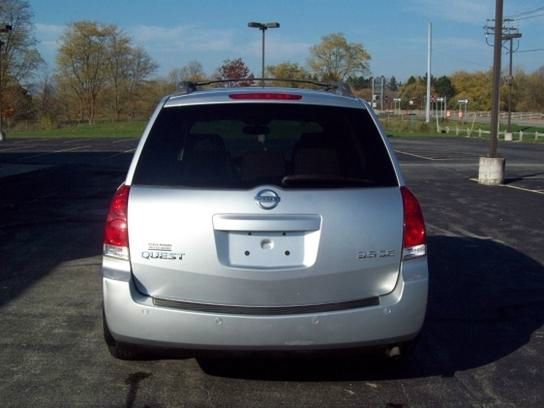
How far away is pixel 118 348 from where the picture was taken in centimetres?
462

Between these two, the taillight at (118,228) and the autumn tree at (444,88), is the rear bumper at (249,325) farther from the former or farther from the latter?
the autumn tree at (444,88)

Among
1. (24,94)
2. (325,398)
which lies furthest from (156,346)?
(24,94)

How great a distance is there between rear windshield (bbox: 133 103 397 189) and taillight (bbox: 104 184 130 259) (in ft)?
0.48

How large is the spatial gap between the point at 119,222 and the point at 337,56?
8397cm

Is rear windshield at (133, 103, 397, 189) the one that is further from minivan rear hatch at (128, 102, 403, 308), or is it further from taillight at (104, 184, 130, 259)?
taillight at (104, 184, 130, 259)

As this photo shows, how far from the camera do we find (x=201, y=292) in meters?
4.18

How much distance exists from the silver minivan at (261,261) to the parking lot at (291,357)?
0.96 ft

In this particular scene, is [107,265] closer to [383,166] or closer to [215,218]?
[215,218]

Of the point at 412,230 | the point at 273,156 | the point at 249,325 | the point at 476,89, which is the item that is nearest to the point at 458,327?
the point at 412,230

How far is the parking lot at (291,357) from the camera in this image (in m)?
4.54

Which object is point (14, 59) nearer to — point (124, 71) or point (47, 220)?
point (124, 71)

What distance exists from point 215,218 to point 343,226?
71 centimetres

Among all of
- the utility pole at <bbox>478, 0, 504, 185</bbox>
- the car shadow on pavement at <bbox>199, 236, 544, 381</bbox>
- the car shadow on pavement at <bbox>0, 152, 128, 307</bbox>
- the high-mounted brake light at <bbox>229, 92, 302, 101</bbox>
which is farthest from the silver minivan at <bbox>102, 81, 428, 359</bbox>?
the utility pole at <bbox>478, 0, 504, 185</bbox>

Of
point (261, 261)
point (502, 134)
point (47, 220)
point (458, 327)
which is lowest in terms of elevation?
point (458, 327)
